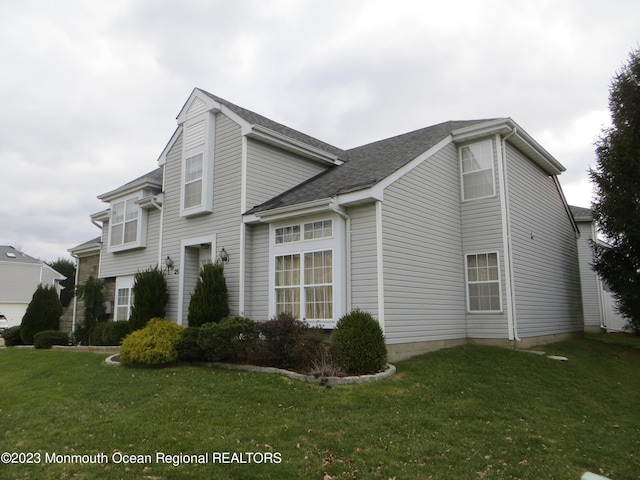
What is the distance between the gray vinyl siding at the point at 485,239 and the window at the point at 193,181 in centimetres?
815

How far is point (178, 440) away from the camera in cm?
547

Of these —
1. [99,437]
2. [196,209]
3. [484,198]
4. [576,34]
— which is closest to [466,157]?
[484,198]

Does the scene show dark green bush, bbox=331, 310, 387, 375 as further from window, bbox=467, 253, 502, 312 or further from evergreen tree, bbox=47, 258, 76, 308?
evergreen tree, bbox=47, 258, 76, 308

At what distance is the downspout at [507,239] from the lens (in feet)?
39.7

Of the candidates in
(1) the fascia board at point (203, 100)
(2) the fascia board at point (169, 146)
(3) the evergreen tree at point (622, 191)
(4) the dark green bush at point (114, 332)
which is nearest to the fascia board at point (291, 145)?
(1) the fascia board at point (203, 100)

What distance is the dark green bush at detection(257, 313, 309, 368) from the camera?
9352mm

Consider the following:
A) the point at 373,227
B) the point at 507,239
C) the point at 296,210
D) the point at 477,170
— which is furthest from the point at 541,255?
the point at 296,210

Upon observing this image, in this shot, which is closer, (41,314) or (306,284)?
(306,284)

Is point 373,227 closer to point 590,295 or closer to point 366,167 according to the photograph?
point 366,167

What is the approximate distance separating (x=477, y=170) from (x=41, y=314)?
1615 cm

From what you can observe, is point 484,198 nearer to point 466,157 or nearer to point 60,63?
point 466,157

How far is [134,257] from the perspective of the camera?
665 inches

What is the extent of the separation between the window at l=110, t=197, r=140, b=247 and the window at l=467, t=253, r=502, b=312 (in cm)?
1180

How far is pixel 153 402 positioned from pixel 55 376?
378 centimetres
